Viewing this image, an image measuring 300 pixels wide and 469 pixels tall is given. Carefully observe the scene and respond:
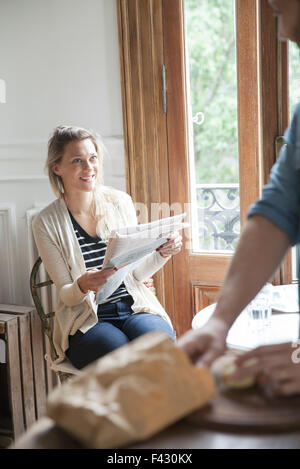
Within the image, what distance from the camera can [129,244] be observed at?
1.94 meters

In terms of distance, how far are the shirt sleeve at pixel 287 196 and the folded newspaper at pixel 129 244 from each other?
3.08 ft

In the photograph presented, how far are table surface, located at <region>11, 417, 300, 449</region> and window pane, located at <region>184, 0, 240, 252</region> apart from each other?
1.82 m

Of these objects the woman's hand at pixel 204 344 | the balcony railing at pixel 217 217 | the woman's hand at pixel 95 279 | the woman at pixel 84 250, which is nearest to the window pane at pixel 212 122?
the balcony railing at pixel 217 217

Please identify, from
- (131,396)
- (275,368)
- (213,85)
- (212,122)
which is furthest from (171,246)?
(131,396)

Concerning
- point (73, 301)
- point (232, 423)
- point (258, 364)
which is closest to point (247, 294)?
point (258, 364)

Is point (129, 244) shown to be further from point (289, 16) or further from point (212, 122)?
point (289, 16)

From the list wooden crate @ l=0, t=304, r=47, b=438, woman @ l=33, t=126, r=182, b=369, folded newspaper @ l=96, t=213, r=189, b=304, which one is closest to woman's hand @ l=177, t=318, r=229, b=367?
folded newspaper @ l=96, t=213, r=189, b=304

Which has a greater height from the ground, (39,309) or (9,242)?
(9,242)

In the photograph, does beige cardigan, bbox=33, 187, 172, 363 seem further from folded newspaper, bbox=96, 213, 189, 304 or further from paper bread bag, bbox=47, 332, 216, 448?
paper bread bag, bbox=47, 332, 216, 448

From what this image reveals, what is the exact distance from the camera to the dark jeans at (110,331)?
2111 millimetres

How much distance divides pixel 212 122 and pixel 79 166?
632 mm

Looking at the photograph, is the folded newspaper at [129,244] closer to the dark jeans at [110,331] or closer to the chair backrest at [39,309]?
the dark jeans at [110,331]

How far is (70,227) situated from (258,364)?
156cm
